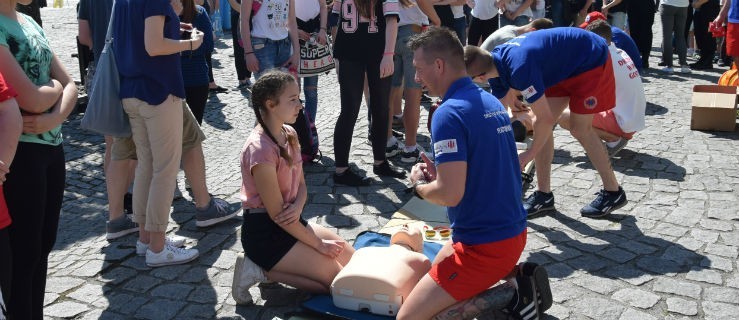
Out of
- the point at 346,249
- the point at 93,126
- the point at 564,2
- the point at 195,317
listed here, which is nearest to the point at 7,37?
the point at 93,126

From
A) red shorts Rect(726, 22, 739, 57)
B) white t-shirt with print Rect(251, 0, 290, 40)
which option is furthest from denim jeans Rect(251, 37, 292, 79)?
red shorts Rect(726, 22, 739, 57)

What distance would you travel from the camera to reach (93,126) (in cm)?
445

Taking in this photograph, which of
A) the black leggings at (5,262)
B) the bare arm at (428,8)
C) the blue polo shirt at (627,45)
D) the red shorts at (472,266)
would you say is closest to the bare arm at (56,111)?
the black leggings at (5,262)

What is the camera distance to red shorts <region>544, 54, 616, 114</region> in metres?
5.23

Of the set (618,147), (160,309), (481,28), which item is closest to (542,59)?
(618,147)

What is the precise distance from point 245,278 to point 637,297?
207 centimetres

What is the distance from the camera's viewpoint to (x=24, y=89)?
10.3ft

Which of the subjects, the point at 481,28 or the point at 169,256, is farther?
the point at 481,28

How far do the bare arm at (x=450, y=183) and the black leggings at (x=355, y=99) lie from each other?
8.65 feet

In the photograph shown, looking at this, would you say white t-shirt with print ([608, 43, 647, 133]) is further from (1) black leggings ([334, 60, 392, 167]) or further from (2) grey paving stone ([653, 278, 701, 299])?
(2) grey paving stone ([653, 278, 701, 299])

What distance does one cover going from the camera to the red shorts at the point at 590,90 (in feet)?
17.1

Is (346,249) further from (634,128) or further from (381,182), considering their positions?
(634,128)

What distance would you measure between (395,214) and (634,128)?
8.24 feet

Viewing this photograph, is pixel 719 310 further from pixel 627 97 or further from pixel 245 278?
pixel 627 97
